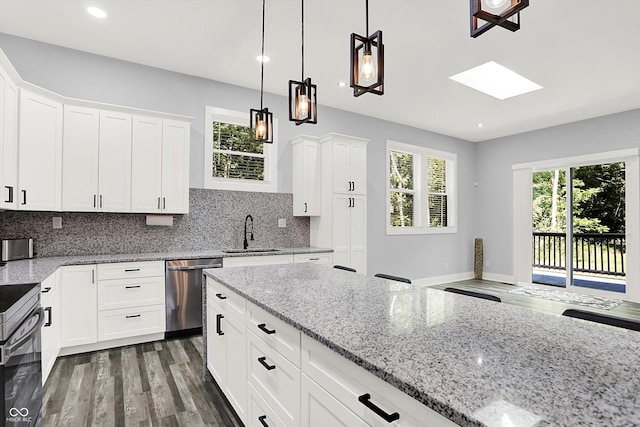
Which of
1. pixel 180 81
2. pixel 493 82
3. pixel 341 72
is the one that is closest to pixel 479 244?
pixel 493 82

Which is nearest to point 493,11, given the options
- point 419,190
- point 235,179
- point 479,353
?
point 479,353

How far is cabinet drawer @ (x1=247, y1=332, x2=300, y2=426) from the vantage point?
54.9 inches

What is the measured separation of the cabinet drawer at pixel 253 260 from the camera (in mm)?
3875

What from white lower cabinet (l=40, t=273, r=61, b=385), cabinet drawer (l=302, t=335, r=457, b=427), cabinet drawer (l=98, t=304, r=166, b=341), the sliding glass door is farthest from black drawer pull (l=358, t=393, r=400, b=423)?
the sliding glass door

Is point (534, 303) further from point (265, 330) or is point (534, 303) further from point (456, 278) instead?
point (265, 330)

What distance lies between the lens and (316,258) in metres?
4.53

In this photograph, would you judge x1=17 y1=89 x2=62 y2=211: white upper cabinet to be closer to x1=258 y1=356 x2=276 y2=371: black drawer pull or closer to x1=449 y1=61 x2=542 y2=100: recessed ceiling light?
x1=258 y1=356 x2=276 y2=371: black drawer pull

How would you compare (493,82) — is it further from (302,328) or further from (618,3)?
(302,328)

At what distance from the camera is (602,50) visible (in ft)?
11.7

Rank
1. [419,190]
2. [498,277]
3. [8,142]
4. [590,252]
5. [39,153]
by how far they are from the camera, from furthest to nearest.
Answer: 1. [498,277]
2. [590,252]
3. [419,190]
4. [39,153]
5. [8,142]

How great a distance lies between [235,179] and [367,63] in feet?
10.8

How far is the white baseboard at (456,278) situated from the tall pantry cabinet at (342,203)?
85.0 inches

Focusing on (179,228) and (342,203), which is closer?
(179,228)

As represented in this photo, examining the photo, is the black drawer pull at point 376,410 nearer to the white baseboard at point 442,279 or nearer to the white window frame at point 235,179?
the white window frame at point 235,179
